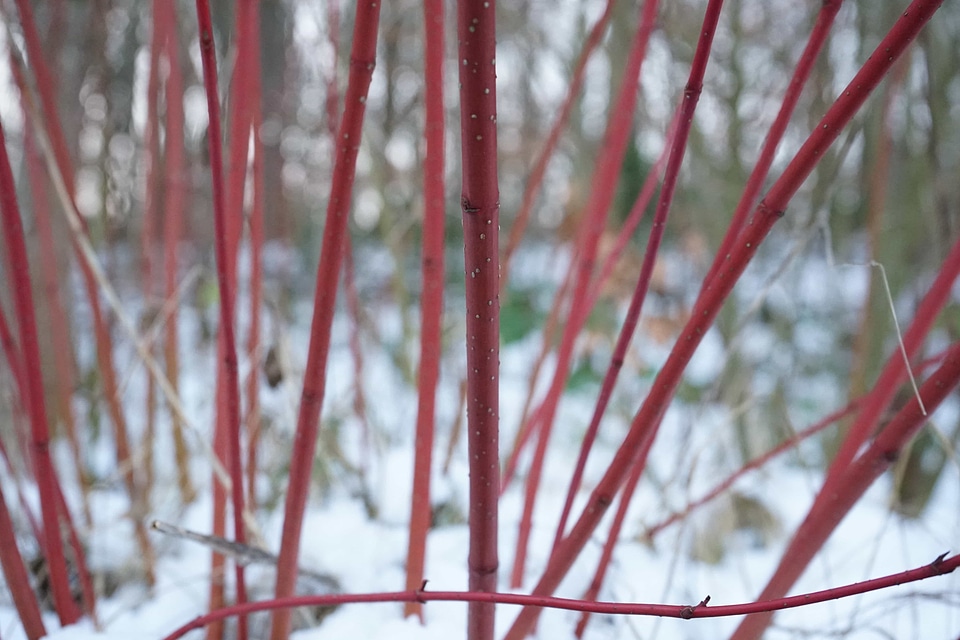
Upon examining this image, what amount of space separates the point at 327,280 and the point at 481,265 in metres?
0.15

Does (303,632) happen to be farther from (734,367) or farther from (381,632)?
(734,367)

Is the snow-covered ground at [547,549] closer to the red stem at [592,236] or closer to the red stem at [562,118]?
the red stem at [592,236]

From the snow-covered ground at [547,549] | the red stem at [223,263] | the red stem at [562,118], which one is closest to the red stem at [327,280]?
the red stem at [223,263]

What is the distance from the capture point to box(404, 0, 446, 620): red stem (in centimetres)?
50

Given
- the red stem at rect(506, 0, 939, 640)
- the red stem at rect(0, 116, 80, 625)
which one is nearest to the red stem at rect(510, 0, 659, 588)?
the red stem at rect(506, 0, 939, 640)

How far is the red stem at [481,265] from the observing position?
0.27 meters

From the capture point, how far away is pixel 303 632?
63 centimetres

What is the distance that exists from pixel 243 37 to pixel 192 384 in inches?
72.8

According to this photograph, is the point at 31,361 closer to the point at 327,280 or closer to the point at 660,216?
the point at 327,280

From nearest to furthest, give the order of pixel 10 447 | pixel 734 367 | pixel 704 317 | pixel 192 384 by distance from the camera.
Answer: pixel 704 317 → pixel 10 447 → pixel 734 367 → pixel 192 384

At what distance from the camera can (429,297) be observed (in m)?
0.52

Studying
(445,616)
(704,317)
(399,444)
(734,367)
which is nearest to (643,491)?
(399,444)

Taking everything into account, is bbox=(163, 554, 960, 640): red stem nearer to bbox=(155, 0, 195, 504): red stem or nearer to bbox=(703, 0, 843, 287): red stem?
bbox=(703, 0, 843, 287): red stem

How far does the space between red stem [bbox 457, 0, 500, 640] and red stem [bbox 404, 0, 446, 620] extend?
0.15 metres
